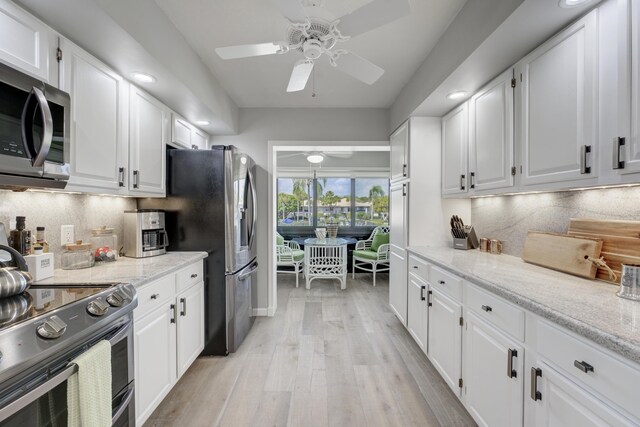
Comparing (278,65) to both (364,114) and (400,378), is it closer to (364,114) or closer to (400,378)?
(364,114)

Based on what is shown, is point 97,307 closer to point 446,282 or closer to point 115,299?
point 115,299

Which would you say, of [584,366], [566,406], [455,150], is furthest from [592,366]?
[455,150]

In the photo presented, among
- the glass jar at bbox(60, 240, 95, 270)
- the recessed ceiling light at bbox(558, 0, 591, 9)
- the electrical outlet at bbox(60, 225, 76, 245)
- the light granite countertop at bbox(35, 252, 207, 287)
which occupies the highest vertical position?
the recessed ceiling light at bbox(558, 0, 591, 9)

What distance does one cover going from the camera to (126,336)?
1388 mm

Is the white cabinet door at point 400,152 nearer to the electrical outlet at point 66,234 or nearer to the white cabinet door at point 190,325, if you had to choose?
the white cabinet door at point 190,325

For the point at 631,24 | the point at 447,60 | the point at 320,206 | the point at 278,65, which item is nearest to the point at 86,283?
the point at 278,65

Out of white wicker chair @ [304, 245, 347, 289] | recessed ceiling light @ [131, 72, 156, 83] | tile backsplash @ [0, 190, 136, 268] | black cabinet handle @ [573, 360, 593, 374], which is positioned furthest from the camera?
white wicker chair @ [304, 245, 347, 289]

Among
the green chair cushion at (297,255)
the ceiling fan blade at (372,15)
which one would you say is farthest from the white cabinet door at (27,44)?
the green chair cushion at (297,255)

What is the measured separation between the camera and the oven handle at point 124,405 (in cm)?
126

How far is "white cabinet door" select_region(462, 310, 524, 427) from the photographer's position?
127cm

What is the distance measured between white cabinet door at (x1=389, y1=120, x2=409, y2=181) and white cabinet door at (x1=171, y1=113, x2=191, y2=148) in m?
2.18

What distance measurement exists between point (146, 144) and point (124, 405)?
5.54ft

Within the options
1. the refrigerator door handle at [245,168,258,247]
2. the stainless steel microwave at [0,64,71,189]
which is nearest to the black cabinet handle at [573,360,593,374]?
the stainless steel microwave at [0,64,71,189]

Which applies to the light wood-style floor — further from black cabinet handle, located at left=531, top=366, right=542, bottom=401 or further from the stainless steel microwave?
the stainless steel microwave
